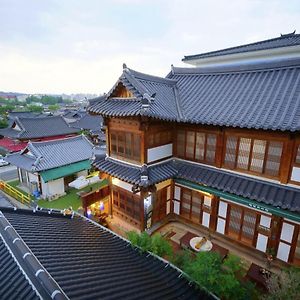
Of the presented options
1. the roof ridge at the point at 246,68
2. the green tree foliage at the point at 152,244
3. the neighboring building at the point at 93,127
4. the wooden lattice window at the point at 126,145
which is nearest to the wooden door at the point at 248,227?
the green tree foliage at the point at 152,244

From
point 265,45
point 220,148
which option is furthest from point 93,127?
point 220,148

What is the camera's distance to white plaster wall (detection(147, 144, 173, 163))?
1458cm

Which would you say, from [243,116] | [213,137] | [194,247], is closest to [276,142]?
[243,116]

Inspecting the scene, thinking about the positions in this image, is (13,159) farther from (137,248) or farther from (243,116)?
(243,116)

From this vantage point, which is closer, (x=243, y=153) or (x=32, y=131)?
(x=243, y=153)

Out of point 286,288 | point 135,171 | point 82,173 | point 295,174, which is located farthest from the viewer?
point 82,173

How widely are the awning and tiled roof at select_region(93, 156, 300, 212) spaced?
9.10 m

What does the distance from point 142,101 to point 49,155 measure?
17742mm

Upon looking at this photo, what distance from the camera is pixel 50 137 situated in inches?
1652

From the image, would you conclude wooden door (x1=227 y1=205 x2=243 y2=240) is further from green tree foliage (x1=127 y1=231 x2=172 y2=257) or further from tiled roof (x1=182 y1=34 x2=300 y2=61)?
tiled roof (x1=182 y1=34 x2=300 y2=61)

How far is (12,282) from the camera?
5.36 m

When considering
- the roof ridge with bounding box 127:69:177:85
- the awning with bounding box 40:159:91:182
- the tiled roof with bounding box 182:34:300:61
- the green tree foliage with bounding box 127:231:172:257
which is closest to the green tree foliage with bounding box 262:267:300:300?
the green tree foliage with bounding box 127:231:172:257

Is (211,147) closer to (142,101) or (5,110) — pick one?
(142,101)

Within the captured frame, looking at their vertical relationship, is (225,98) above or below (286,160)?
above
